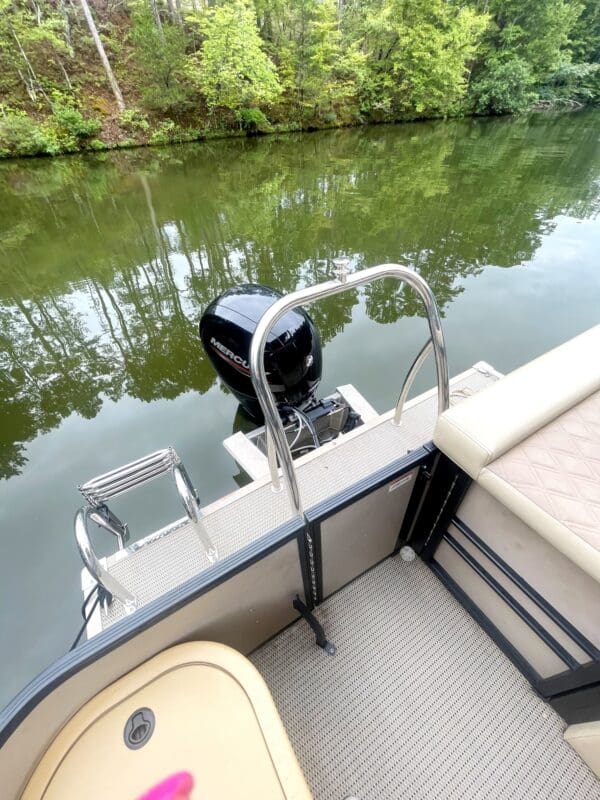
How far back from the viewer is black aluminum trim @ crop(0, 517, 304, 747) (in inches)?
24.5

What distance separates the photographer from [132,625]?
0.70m

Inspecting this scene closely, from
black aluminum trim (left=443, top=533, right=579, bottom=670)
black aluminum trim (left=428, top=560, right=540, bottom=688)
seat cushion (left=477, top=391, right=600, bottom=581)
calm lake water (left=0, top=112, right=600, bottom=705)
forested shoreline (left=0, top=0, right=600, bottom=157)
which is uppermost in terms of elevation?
forested shoreline (left=0, top=0, right=600, bottom=157)

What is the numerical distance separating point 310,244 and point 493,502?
165 inches

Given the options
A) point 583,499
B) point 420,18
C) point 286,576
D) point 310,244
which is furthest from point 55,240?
point 420,18

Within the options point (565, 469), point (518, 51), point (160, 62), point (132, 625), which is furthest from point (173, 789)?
point (518, 51)

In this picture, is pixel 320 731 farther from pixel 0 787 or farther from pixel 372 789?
pixel 0 787

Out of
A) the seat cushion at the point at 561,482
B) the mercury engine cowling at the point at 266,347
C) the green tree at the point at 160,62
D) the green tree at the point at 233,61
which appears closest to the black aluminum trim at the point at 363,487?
the seat cushion at the point at 561,482

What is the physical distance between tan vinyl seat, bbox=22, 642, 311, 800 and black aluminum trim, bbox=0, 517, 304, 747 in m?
0.15

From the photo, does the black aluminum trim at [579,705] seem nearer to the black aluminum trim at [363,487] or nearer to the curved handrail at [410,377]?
the black aluminum trim at [363,487]

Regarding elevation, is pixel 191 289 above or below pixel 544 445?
below

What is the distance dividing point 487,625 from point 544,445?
66 centimetres

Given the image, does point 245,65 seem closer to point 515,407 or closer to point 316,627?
point 515,407

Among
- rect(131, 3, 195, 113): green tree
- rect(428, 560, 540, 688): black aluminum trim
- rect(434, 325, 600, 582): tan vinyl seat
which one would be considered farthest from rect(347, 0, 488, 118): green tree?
rect(428, 560, 540, 688): black aluminum trim

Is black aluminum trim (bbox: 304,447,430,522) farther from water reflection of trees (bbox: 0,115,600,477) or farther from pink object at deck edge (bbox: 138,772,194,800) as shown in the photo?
water reflection of trees (bbox: 0,115,600,477)
